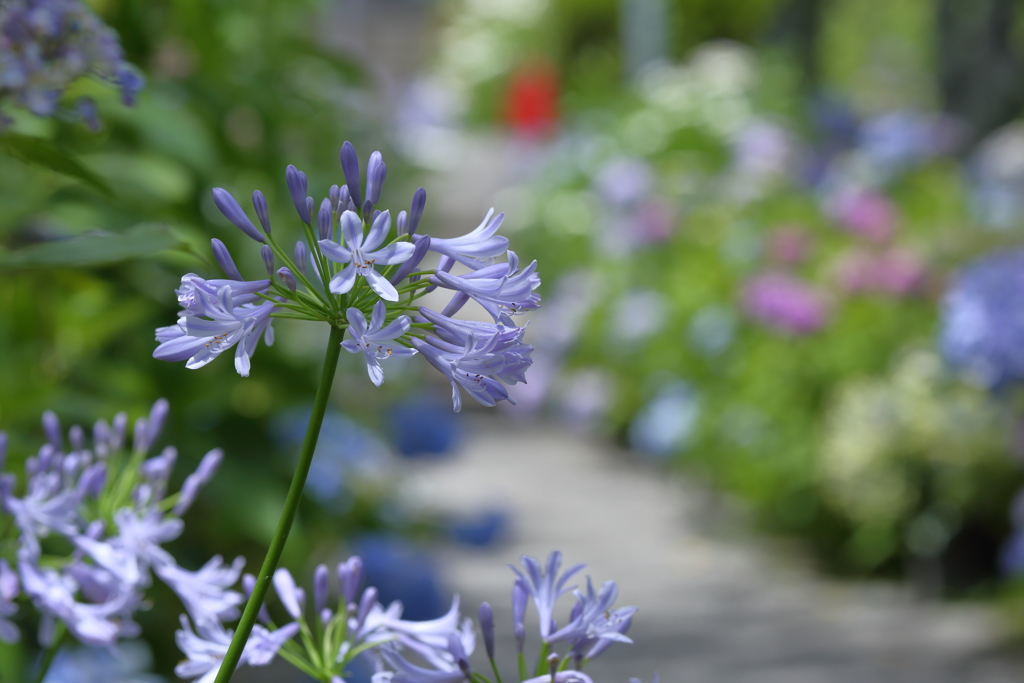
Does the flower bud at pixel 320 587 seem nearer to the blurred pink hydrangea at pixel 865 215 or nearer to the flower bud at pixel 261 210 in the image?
the flower bud at pixel 261 210

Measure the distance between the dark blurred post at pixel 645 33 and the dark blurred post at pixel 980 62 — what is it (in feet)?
10.2

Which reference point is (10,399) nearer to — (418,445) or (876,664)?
(418,445)

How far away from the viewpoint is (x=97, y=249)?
0.56 m

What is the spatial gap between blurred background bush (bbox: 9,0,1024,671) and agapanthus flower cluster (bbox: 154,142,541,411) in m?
0.08

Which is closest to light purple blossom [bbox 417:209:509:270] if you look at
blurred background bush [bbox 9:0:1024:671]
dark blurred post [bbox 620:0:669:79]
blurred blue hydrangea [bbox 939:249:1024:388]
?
blurred background bush [bbox 9:0:1024:671]

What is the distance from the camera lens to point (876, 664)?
3.21m

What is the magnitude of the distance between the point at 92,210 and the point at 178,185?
159mm

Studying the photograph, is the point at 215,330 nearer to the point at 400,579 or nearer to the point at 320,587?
the point at 320,587

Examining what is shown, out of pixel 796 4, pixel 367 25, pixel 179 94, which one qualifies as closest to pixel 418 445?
pixel 179 94

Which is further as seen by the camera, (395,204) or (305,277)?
(395,204)

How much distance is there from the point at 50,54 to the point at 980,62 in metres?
7.86

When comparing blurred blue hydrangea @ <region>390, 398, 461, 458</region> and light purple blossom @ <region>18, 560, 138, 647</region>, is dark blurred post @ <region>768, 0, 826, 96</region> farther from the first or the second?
light purple blossom @ <region>18, 560, 138, 647</region>

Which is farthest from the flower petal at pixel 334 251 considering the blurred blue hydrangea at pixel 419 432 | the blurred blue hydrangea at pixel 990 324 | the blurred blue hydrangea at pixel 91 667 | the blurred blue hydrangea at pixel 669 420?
the blurred blue hydrangea at pixel 669 420

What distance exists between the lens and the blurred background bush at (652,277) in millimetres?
1552
